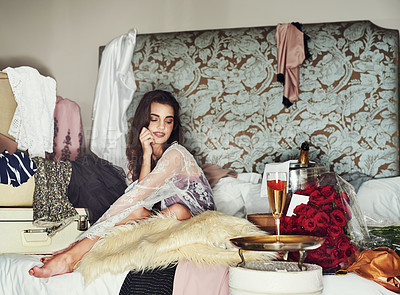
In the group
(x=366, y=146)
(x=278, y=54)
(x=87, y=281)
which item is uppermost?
(x=278, y=54)

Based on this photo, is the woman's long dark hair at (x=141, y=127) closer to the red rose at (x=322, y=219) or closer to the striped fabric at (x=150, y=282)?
the striped fabric at (x=150, y=282)

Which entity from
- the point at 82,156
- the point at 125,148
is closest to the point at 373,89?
the point at 125,148

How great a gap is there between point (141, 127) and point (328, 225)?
2083 millimetres

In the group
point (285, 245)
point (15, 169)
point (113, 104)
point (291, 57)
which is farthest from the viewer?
point (113, 104)

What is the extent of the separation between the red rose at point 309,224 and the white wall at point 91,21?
2120 mm

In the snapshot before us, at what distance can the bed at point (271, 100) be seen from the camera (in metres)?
3.11

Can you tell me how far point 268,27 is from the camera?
333 centimetres

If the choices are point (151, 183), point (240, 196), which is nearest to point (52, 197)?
point (151, 183)

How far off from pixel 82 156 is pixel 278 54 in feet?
5.23

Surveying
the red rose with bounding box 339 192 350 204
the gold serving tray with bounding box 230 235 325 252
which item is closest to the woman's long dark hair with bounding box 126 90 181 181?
the red rose with bounding box 339 192 350 204

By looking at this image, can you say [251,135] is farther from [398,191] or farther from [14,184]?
[14,184]

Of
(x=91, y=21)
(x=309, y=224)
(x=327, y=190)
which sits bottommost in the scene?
(x=309, y=224)

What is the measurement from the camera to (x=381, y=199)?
2.76 metres

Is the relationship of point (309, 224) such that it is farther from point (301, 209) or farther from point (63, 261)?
point (63, 261)
